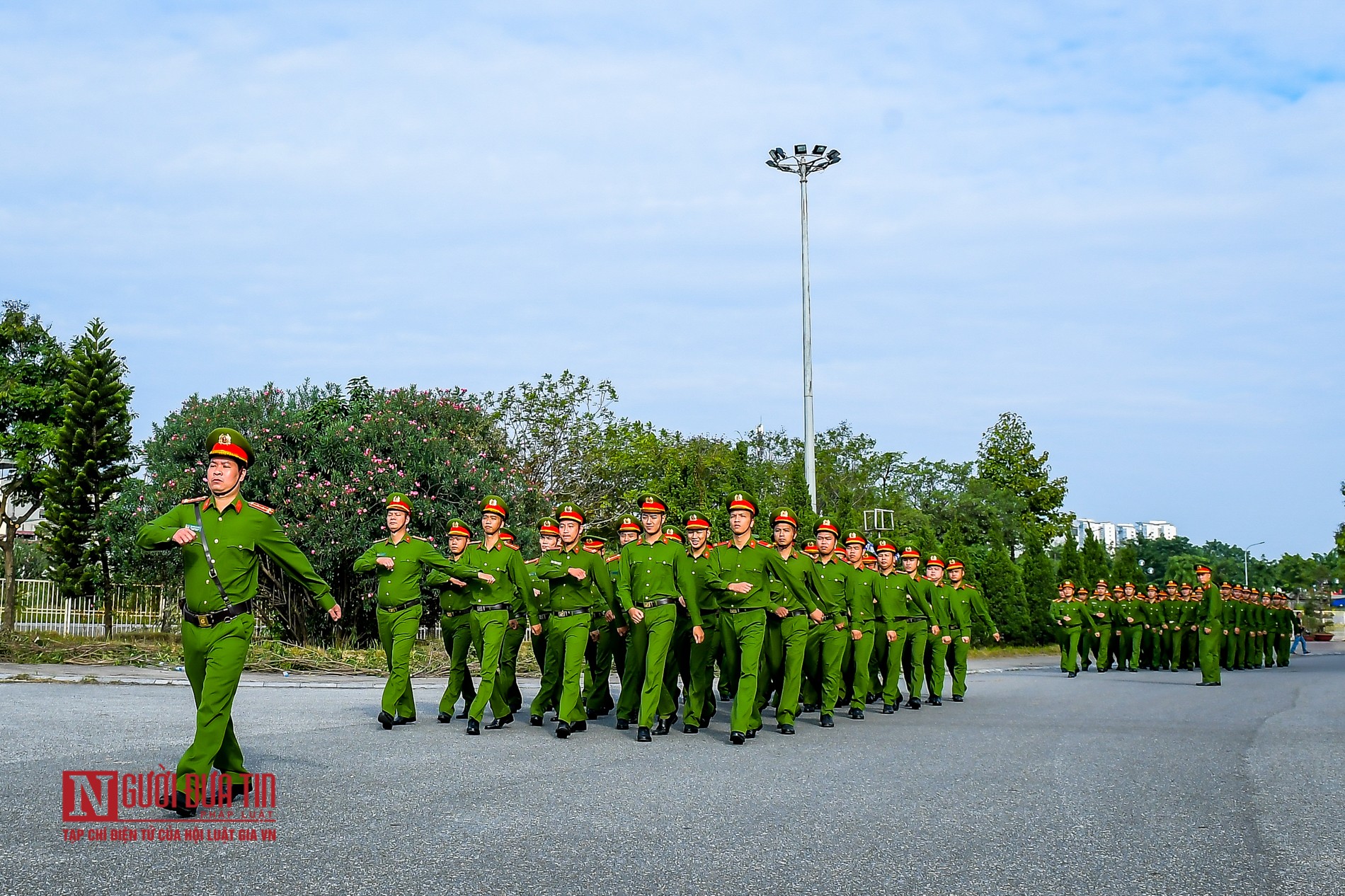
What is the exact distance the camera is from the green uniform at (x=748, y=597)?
11.2 metres

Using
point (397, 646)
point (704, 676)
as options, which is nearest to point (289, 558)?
point (397, 646)

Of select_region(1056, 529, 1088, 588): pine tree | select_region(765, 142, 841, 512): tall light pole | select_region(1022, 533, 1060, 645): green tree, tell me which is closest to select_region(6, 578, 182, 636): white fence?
select_region(765, 142, 841, 512): tall light pole

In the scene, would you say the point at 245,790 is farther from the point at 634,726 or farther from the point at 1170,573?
the point at 1170,573

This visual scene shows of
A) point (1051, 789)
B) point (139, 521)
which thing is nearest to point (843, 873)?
point (1051, 789)

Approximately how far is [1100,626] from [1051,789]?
2032cm

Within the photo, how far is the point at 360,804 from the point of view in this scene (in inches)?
283

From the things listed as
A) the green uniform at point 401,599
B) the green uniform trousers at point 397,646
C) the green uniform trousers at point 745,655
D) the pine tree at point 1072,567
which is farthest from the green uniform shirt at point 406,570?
the pine tree at point 1072,567

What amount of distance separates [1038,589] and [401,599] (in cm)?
3350

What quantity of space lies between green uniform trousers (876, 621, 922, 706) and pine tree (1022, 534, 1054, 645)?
26.4m

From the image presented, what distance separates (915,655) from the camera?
15.6 m

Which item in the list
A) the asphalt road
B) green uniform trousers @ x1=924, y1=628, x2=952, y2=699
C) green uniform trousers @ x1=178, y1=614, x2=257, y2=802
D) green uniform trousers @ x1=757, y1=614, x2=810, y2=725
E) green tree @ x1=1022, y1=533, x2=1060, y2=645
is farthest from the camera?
green tree @ x1=1022, y1=533, x2=1060, y2=645

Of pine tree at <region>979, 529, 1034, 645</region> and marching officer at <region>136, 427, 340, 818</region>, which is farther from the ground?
marching officer at <region>136, 427, 340, 818</region>

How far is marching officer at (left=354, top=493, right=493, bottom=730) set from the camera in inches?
446

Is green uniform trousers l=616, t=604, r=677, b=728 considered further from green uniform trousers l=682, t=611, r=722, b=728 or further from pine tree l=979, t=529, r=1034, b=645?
pine tree l=979, t=529, r=1034, b=645
